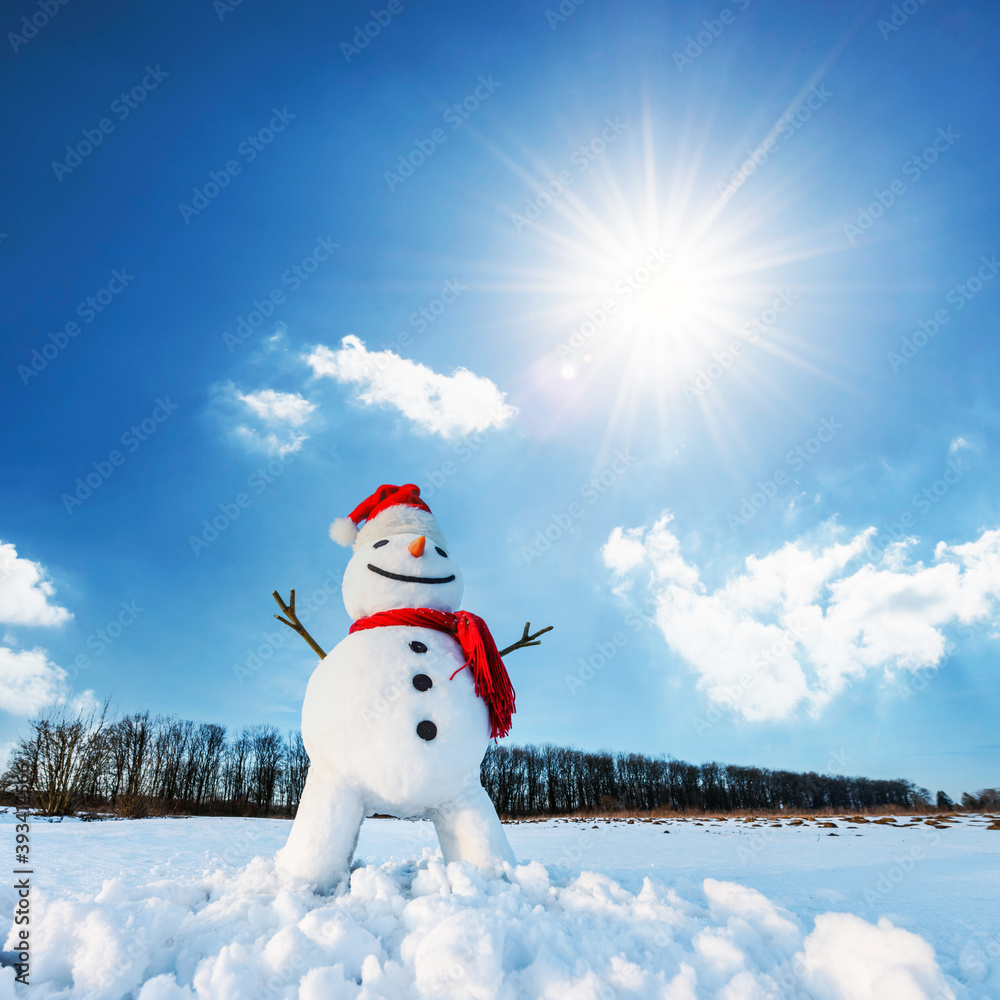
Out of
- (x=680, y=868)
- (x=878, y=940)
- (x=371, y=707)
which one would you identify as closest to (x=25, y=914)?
(x=371, y=707)

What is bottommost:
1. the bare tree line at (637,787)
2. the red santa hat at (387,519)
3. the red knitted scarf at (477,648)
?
the bare tree line at (637,787)

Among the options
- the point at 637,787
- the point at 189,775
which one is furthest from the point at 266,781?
the point at 637,787

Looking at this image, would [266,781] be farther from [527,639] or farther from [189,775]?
[527,639]

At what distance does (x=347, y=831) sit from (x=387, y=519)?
2.02 metres

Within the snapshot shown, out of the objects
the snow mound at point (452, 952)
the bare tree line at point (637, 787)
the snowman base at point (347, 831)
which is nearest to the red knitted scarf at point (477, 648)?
A: the snowman base at point (347, 831)

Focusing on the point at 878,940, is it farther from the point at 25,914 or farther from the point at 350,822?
the point at 25,914

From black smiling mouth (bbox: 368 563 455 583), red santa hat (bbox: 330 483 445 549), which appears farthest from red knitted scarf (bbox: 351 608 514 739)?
red santa hat (bbox: 330 483 445 549)

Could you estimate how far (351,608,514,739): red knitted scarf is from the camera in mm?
3488

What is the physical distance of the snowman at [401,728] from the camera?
3.10 meters

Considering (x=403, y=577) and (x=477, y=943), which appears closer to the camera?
(x=477, y=943)

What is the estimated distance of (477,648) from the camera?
351 centimetres

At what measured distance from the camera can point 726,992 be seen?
1993 millimetres

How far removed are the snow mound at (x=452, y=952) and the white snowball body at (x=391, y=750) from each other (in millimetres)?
504

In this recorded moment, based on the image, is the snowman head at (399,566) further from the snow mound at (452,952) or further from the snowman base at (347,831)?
the snow mound at (452,952)
